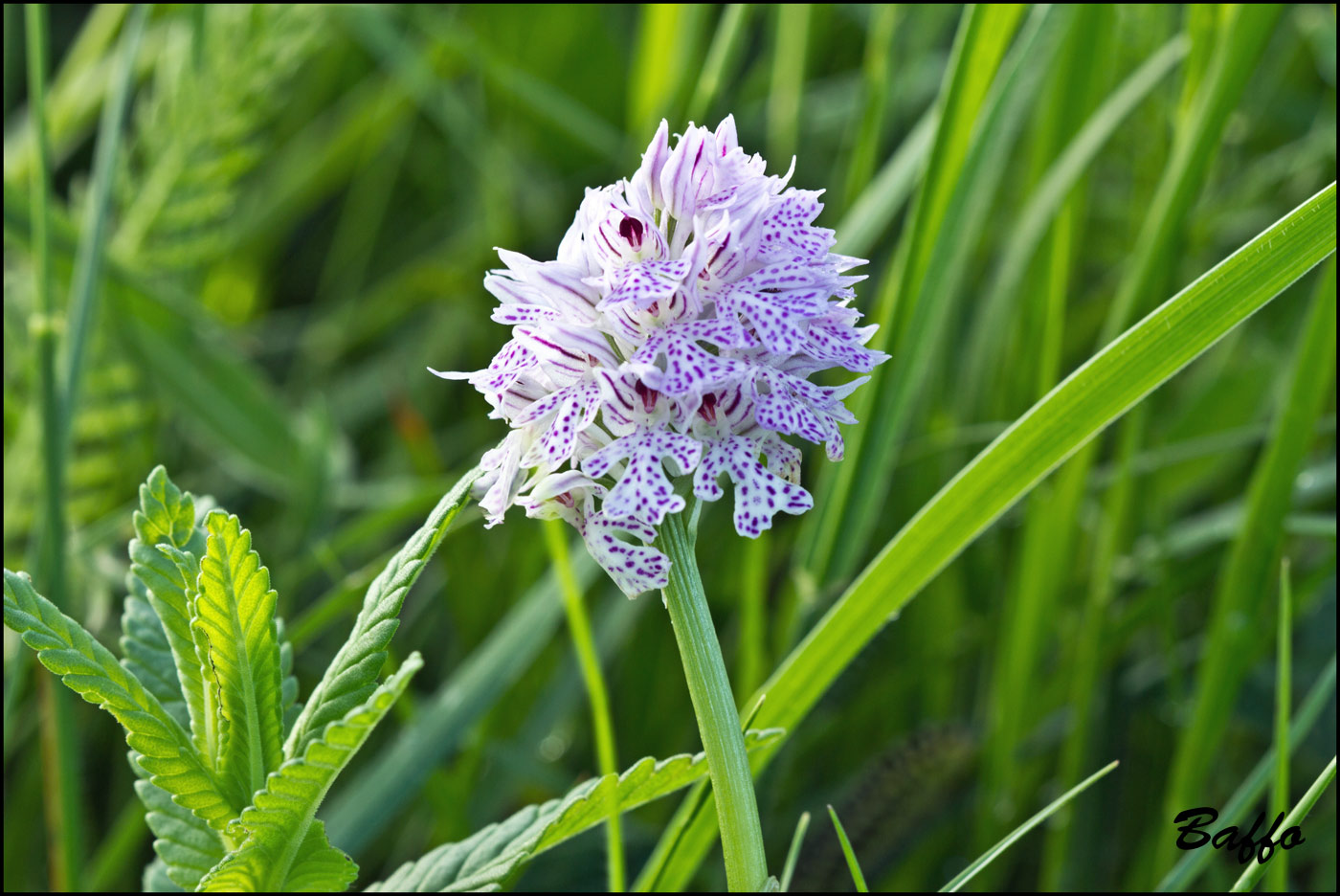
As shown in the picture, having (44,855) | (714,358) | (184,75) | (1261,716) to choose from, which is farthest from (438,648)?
(714,358)

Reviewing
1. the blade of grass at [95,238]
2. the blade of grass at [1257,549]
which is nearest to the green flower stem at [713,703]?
the blade of grass at [1257,549]

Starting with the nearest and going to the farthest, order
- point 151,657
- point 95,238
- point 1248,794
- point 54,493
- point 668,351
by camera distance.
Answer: point 668,351 < point 151,657 < point 1248,794 < point 54,493 < point 95,238

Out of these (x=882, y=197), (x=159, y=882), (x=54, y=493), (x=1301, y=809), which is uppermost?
(x=882, y=197)

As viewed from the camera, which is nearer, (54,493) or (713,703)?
(713,703)

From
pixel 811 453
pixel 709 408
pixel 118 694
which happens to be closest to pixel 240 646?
pixel 118 694

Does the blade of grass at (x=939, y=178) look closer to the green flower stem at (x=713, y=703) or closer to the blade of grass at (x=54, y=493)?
the green flower stem at (x=713, y=703)

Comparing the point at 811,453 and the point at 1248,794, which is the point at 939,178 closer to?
the point at 1248,794

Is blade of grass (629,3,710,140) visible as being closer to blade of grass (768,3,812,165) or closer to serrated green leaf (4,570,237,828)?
blade of grass (768,3,812,165)

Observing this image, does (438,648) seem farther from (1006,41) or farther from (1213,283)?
(1213,283)
